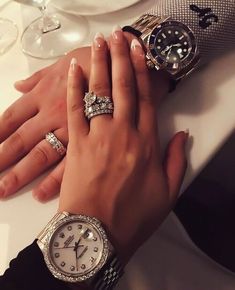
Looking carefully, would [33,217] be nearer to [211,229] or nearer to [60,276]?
[60,276]

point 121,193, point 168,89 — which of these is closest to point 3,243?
point 121,193

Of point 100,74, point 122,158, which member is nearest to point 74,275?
point 122,158

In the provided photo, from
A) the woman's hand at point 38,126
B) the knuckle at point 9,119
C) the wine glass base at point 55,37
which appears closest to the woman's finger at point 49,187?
the woman's hand at point 38,126

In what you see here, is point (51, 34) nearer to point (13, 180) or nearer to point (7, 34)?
point (7, 34)

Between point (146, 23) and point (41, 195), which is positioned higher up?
point (146, 23)

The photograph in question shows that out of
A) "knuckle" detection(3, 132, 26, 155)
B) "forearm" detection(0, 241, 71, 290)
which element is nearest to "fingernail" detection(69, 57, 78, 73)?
"knuckle" detection(3, 132, 26, 155)

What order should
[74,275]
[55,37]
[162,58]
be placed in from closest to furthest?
[74,275]
[162,58]
[55,37]

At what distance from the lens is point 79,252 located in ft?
1.72

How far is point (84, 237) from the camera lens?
0.53 meters

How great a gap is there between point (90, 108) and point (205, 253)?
0.94 feet

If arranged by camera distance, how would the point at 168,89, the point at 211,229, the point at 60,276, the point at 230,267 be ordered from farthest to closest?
the point at 211,229 < the point at 230,267 < the point at 168,89 < the point at 60,276

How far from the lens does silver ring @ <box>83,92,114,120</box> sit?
1.95 feet

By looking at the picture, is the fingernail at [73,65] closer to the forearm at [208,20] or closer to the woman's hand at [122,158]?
the woman's hand at [122,158]

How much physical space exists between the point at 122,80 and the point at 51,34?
22 cm
